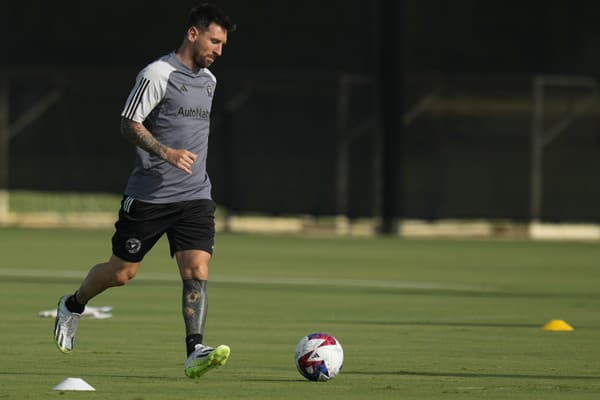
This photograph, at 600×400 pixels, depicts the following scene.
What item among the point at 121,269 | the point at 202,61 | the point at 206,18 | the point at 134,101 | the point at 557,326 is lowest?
the point at 557,326

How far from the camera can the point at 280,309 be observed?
17.9 metres

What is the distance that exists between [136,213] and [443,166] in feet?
75.5

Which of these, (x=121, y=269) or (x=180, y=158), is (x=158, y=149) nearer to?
(x=180, y=158)

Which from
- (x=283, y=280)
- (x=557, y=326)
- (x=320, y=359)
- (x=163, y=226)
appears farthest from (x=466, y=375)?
(x=283, y=280)

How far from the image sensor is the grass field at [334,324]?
11.1 metres

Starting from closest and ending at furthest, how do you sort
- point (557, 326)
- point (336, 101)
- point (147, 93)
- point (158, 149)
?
point (158, 149)
point (147, 93)
point (557, 326)
point (336, 101)

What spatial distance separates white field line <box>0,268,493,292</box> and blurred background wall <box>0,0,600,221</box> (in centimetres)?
1202

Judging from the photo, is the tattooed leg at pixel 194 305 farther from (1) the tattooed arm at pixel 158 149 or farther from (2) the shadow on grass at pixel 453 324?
(2) the shadow on grass at pixel 453 324

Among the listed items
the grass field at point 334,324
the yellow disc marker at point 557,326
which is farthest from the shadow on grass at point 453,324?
the yellow disc marker at point 557,326

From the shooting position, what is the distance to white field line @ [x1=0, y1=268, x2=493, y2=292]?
21.7m

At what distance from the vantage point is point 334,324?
52.5 feet

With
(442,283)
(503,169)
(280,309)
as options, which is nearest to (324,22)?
(503,169)

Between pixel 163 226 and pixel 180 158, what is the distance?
0.61m

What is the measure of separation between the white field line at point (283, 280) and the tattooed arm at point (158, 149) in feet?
33.0
